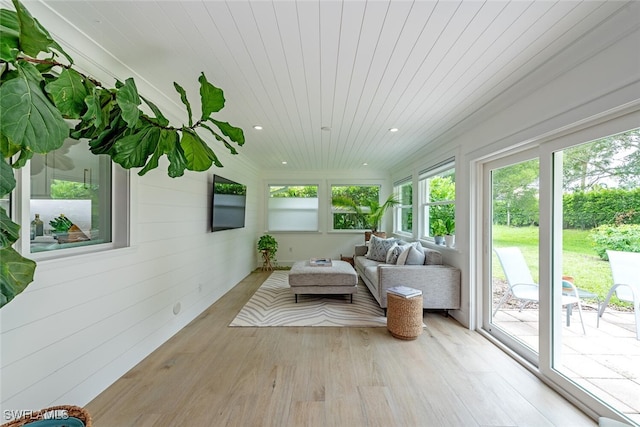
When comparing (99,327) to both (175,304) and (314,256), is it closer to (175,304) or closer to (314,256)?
(175,304)

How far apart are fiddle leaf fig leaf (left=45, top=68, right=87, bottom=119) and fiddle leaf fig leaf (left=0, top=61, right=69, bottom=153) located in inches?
1.1

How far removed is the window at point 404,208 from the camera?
5520 millimetres

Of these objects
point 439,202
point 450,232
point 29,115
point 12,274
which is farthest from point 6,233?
point 439,202

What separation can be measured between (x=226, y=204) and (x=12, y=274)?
327cm

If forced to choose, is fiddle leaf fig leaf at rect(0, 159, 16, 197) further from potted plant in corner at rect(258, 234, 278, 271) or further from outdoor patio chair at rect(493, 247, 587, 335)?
potted plant in corner at rect(258, 234, 278, 271)

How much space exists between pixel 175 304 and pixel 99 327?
0.99 metres

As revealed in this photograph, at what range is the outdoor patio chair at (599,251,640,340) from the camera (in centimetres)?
161

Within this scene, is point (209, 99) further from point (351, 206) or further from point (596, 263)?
point (351, 206)

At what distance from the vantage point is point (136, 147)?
3.95ft

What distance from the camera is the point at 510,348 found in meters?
2.62

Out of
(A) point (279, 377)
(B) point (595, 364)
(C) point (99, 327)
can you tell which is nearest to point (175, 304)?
(C) point (99, 327)

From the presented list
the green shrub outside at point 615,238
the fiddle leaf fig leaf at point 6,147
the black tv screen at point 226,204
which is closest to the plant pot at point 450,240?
the green shrub outside at point 615,238

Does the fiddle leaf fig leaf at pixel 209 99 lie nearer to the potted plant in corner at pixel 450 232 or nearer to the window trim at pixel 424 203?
the potted plant in corner at pixel 450 232

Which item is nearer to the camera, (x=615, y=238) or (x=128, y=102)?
(x=128, y=102)
